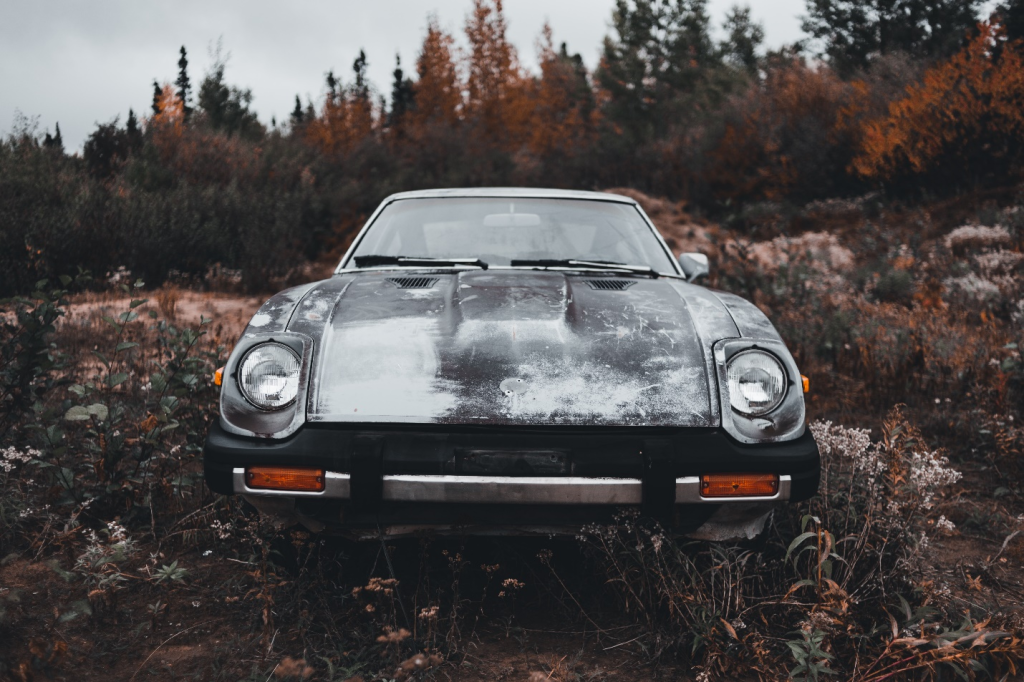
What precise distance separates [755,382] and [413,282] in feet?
4.10

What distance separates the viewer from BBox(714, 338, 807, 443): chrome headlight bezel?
1.93m

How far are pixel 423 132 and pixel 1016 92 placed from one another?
11.1m

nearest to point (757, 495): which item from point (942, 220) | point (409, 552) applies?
point (409, 552)

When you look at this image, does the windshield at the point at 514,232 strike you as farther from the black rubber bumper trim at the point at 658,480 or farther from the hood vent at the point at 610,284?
the black rubber bumper trim at the point at 658,480

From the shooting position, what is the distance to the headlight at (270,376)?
1951 millimetres

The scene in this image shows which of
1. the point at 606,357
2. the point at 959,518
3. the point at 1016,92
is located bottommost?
the point at 959,518

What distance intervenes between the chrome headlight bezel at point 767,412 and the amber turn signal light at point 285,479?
1101mm

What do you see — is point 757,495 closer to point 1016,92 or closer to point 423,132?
point 1016,92

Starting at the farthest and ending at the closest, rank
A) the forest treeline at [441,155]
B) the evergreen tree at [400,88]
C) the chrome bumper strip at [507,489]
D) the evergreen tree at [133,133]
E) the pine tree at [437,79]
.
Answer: the evergreen tree at [400,88], the pine tree at [437,79], the evergreen tree at [133,133], the forest treeline at [441,155], the chrome bumper strip at [507,489]

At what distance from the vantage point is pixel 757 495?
189cm

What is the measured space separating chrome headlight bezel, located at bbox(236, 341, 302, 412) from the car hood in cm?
5

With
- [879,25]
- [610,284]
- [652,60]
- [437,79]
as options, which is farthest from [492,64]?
[610,284]

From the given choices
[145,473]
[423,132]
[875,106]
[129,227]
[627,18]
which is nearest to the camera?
[145,473]

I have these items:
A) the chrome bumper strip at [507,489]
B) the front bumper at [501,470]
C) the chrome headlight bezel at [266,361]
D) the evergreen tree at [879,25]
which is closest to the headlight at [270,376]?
the chrome headlight bezel at [266,361]
